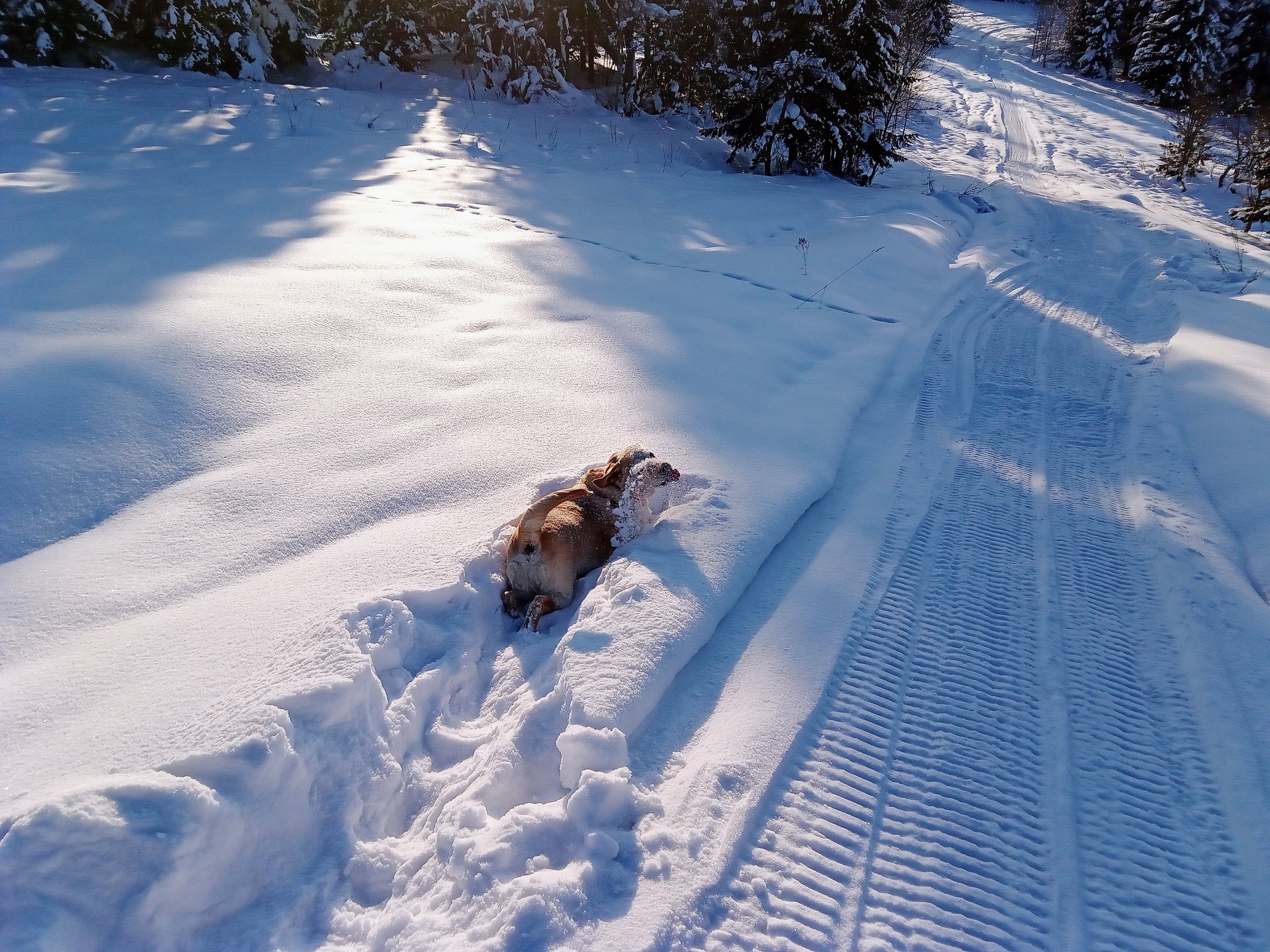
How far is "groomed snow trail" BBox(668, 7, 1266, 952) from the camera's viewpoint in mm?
1940

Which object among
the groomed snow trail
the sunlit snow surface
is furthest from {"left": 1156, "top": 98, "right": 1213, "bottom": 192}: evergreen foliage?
the groomed snow trail

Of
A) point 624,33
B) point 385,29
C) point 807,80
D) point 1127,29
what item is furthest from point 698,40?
point 1127,29

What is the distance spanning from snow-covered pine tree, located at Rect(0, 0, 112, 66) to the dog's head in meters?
Answer: 16.6

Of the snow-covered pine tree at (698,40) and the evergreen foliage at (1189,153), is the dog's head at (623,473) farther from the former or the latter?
the evergreen foliage at (1189,153)

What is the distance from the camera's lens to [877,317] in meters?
6.45

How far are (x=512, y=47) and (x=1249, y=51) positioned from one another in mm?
28015

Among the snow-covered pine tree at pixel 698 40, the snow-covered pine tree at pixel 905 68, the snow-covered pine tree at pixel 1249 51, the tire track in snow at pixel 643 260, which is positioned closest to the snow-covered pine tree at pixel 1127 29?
the snow-covered pine tree at pixel 1249 51

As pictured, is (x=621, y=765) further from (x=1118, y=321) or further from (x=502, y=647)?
(x=1118, y=321)

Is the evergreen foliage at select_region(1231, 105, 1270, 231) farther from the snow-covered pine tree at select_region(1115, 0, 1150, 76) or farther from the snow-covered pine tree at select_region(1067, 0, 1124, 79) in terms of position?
the snow-covered pine tree at select_region(1067, 0, 1124, 79)

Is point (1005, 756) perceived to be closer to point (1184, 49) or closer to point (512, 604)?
point (512, 604)

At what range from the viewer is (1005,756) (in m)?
2.43

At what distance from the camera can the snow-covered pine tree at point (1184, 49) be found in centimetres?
2586

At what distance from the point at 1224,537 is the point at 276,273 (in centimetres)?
652

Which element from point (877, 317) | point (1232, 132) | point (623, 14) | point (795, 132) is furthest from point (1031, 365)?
point (1232, 132)
